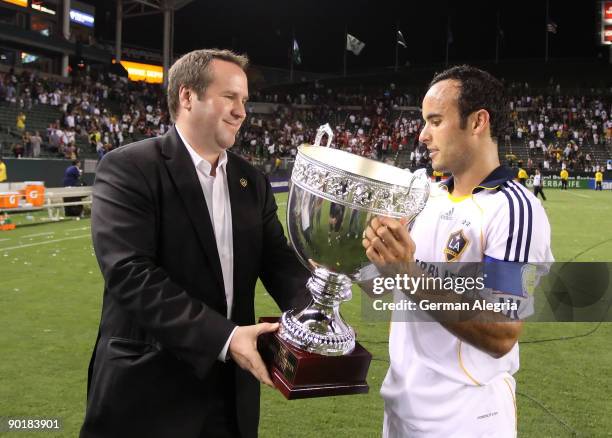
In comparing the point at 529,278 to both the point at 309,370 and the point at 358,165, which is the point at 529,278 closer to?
the point at 358,165

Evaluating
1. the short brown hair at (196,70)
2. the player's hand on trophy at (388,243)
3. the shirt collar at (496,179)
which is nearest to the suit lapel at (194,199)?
the short brown hair at (196,70)

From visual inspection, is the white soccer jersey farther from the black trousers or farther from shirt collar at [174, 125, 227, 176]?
shirt collar at [174, 125, 227, 176]

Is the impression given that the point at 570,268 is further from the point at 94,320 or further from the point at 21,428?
the point at 21,428

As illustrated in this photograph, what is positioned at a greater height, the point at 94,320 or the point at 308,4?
the point at 308,4

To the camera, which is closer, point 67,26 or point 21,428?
point 21,428

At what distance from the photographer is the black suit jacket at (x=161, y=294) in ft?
5.28

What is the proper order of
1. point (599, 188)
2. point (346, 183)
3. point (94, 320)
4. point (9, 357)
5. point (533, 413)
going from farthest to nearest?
1. point (599, 188)
2. point (94, 320)
3. point (9, 357)
4. point (533, 413)
5. point (346, 183)

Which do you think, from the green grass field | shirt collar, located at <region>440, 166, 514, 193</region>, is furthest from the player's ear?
the green grass field

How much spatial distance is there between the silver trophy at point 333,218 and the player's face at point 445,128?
0.27m

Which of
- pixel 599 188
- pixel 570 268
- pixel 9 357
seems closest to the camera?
pixel 9 357

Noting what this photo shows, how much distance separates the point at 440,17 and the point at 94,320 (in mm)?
53848

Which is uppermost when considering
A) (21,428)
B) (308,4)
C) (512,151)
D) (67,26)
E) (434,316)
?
(308,4)

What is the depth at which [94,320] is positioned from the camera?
6035 mm

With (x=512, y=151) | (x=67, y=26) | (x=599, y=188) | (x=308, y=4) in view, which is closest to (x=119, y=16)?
(x=67, y=26)
